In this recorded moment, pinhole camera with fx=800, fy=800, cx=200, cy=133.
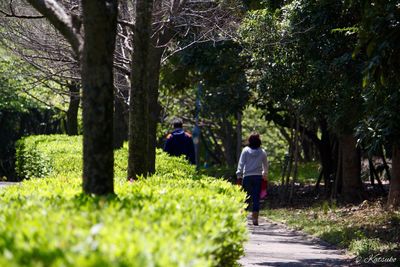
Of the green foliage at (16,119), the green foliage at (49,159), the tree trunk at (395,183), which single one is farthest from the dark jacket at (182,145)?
the green foliage at (16,119)

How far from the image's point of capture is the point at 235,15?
1659 cm

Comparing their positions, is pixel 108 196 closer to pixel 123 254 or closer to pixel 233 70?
pixel 123 254

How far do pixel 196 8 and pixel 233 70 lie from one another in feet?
15.6

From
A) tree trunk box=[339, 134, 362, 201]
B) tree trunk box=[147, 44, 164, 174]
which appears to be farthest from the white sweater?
tree trunk box=[339, 134, 362, 201]

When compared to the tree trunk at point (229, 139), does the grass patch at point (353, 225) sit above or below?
below

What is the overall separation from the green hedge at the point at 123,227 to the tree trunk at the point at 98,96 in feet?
0.94

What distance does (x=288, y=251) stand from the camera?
1184cm

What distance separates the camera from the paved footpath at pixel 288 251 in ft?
34.7

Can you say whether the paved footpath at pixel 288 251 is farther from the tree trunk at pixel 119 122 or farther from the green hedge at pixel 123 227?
the tree trunk at pixel 119 122

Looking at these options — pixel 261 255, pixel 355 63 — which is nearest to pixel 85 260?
pixel 261 255

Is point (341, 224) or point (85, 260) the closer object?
point (85, 260)

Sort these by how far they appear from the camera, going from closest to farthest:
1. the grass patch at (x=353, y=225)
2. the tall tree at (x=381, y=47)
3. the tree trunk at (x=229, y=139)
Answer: the tall tree at (x=381, y=47) < the grass patch at (x=353, y=225) < the tree trunk at (x=229, y=139)

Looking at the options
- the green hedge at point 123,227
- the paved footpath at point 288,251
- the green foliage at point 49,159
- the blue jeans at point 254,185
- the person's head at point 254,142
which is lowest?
the paved footpath at point 288,251

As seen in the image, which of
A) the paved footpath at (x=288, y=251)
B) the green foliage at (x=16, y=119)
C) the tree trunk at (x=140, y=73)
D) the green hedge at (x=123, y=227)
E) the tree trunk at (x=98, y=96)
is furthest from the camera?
the green foliage at (x=16, y=119)
